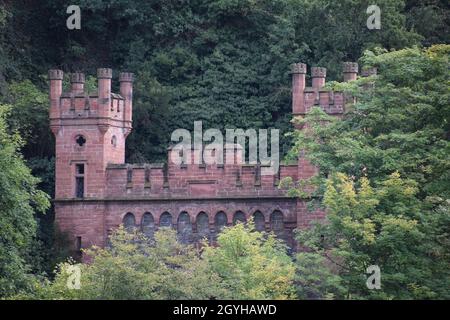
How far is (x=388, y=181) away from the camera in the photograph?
7112 cm

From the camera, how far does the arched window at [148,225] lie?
82312 mm

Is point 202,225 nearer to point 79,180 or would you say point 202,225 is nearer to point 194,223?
point 194,223

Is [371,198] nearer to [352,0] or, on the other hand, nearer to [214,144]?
[214,144]

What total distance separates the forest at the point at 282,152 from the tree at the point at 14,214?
71 millimetres

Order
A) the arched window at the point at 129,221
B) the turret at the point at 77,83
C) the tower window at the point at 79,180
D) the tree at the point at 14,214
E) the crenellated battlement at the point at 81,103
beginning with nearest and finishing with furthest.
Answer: the tree at the point at 14,214 < the arched window at the point at 129,221 < the tower window at the point at 79,180 < the crenellated battlement at the point at 81,103 < the turret at the point at 77,83

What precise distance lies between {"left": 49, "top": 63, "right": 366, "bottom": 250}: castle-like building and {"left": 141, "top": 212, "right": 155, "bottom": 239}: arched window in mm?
37

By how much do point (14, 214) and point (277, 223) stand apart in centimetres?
1254

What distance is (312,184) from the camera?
247ft

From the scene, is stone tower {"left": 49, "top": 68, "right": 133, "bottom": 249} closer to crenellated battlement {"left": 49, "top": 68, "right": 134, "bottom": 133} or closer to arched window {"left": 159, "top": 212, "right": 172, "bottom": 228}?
crenellated battlement {"left": 49, "top": 68, "right": 134, "bottom": 133}

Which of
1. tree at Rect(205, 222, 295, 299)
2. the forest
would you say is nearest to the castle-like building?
Result: the forest

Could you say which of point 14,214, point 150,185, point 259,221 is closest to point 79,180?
point 150,185

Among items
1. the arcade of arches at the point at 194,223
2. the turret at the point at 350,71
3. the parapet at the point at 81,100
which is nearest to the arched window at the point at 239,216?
the arcade of arches at the point at 194,223

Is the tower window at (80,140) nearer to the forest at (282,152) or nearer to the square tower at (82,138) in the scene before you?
the square tower at (82,138)

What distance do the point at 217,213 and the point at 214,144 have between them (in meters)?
2.71
